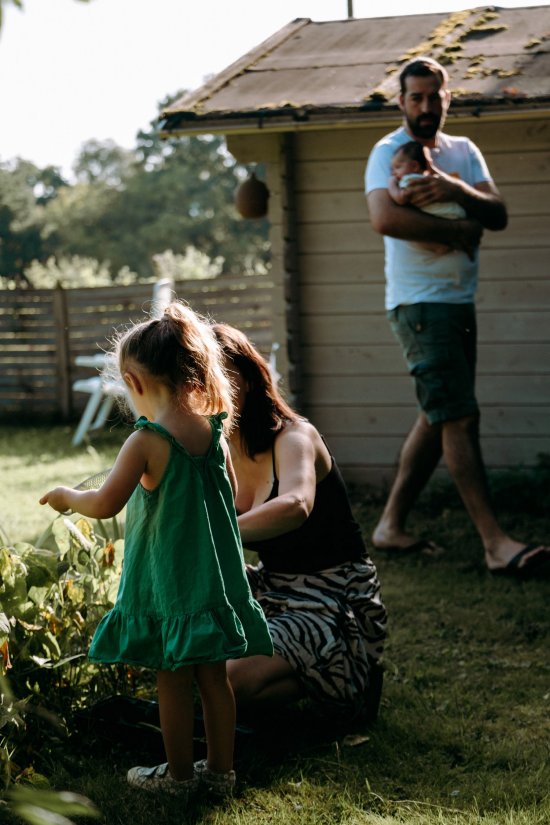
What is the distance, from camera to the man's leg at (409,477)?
16.8 feet

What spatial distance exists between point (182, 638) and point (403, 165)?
3.08m

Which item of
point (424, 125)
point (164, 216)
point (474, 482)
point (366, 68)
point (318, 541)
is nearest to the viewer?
point (318, 541)

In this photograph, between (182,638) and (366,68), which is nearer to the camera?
(182,638)

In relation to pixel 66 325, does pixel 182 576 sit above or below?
above

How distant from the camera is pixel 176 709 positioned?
8.55 ft

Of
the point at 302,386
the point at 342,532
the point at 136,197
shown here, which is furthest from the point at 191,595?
the point at 136,197

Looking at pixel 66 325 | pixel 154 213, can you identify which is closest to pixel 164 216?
pixel 154 213

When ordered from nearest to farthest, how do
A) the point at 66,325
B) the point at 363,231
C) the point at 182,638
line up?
1. the point at 182,638
2. the point at 363,231
3. the point at 66,325

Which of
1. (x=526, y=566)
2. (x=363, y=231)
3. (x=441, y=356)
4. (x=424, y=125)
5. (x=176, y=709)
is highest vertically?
(x=424, y=125)

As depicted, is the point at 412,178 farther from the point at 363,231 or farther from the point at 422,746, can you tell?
the point at 422,746

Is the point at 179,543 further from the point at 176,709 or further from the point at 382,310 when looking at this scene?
the point at 382,310

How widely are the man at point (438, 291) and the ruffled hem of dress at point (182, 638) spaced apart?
2.36 metres

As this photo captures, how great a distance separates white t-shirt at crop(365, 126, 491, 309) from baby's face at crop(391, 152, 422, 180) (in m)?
0.08

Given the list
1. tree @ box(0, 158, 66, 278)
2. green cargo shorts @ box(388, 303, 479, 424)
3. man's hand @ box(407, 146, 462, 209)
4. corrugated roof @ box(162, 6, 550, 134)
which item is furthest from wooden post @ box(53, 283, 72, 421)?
tree @ box(0, 158, 66, 278)
